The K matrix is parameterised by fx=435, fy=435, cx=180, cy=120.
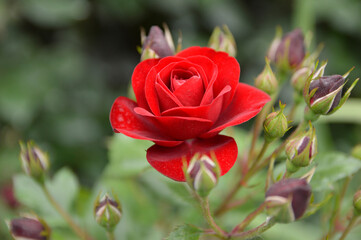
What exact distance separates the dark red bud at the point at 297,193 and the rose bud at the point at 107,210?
0.31m

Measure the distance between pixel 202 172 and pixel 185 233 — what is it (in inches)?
7.0

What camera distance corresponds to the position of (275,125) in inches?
29.5

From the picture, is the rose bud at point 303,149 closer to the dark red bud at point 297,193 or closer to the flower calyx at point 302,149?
the flower calyx at point 302,149

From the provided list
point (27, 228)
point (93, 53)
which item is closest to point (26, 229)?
point (27, 228)

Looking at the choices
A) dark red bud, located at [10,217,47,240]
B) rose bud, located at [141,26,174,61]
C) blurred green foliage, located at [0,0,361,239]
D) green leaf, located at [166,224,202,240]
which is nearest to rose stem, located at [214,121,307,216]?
green leaf, located at [166,224,202,240]

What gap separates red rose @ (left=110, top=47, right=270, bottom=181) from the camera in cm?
66

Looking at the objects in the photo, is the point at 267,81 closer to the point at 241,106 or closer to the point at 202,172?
the point at 241,106

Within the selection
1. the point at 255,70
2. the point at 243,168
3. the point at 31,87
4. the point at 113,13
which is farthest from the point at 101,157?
the point at 243,168

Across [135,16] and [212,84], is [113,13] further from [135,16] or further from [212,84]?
[212,84]

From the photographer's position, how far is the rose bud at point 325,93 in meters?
0.74

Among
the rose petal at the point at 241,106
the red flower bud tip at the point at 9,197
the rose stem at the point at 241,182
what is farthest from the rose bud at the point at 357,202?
the red flower bud tip at the point at 9,197

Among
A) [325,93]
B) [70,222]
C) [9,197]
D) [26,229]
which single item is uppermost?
[325,93]

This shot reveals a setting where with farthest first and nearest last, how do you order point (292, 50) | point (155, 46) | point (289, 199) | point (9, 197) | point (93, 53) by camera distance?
point (93, 53) < point (9, 197) < point (292, 50) < point (155, 46) < point (289, 199)

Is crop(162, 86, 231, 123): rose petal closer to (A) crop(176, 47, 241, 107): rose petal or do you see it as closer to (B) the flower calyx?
(A) crop(176, 47, 241, 107): rose petal
